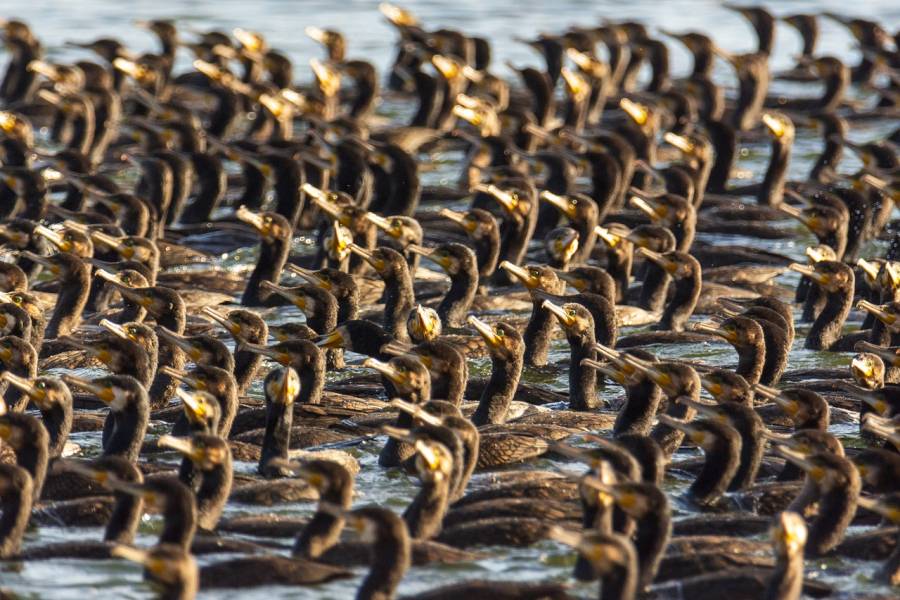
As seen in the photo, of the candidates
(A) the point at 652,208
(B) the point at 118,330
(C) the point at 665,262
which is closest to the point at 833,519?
(B) the point at 118,330

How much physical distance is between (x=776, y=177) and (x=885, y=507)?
1211 cm

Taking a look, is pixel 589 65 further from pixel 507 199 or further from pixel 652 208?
pixel 507 199

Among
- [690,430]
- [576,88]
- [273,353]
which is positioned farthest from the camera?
[576,88]

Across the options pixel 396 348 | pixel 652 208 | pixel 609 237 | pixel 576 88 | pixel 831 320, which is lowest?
pixel 396 348

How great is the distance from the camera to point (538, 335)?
1653cm

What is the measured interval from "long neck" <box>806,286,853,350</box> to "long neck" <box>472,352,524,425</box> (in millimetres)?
4111

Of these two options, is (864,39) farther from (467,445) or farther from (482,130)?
(467,445)

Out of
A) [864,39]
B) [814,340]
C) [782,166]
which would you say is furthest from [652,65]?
[814,340]

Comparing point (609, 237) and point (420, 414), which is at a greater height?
point (609, 237)

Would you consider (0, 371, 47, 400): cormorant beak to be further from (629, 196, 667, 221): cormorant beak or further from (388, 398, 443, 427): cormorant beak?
(629, 196, 667, 221): cormorant beak

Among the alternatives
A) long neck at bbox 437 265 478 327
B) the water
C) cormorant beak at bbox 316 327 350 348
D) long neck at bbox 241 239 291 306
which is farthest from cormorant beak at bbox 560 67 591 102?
cormorant beak at bbox 316 327 350 348

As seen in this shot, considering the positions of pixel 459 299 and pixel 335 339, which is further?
pixel 459 299

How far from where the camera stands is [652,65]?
2991 centimetres

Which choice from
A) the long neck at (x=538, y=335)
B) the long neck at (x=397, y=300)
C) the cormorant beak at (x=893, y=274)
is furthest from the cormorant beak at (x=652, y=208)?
the long neck at (x=538, y=335)
